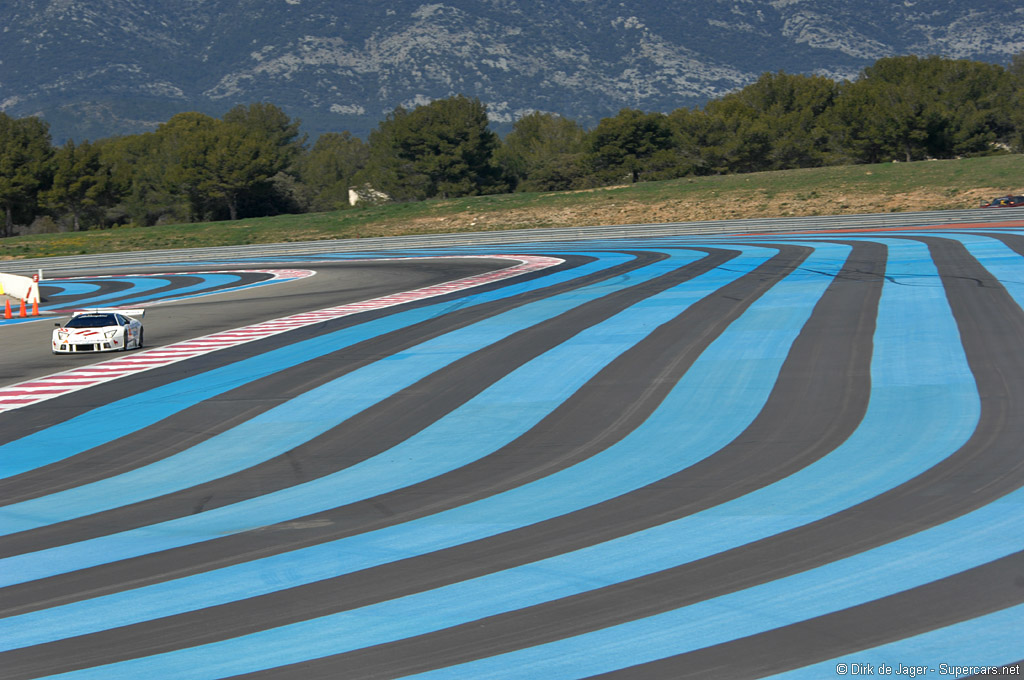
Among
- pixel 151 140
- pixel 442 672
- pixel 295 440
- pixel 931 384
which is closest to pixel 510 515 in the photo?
pixel 442 672

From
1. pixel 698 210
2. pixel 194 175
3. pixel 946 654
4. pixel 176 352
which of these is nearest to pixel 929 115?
pixel 698 210

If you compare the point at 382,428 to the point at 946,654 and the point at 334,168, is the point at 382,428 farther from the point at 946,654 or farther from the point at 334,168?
the point at 334,168

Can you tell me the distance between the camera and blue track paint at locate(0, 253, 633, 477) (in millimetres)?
11727

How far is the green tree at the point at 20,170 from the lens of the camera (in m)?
85.6

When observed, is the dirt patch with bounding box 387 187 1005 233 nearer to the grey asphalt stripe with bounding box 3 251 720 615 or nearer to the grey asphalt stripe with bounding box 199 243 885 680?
the grey asphalt stripe with bounding box 3 251 720 615

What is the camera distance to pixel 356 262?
144 ft

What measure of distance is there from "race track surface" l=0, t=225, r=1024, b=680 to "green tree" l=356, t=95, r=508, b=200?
7883 centimetres

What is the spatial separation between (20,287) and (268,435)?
21.3 m

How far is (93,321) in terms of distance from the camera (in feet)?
64.2

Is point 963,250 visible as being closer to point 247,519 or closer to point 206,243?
point 247,519

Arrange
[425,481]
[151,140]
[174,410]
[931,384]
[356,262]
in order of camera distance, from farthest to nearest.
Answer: [151,140], [356,262], [174,410], [931,384], [425,481]

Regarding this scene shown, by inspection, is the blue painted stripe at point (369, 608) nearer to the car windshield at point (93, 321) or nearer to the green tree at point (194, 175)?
the car windshield at point (93, 321)

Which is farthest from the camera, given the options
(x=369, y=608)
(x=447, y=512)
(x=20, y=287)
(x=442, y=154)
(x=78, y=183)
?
(x=442, y=154)

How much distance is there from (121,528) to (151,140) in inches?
4848
